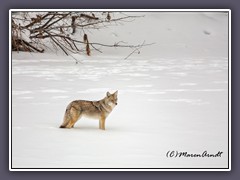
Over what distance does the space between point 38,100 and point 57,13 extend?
2.49 feet

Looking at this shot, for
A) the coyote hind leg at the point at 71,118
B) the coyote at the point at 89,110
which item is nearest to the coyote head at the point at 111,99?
the coyote at the point at 89,110

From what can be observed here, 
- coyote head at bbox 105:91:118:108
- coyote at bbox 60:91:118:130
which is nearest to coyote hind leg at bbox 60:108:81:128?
coyote at bbox 60:91:118:130

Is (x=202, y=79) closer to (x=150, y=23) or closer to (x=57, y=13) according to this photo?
(x=150, y=23)

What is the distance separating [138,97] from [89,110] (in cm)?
44

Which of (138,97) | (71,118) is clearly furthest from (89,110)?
(138,97)

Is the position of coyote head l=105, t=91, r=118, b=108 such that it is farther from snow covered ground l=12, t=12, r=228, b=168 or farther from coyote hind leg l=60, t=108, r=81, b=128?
coyote hind leg l=60, t=108, r=81, b=128

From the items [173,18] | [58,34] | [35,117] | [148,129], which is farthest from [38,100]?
[173,18]

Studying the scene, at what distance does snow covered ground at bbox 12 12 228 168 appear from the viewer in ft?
18.4

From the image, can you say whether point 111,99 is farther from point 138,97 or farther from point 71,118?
point 71,118

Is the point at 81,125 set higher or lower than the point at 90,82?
lower

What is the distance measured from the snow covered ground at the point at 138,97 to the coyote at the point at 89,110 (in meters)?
0.05

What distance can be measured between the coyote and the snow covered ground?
0.16 feet

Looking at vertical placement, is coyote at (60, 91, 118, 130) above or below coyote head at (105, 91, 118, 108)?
below

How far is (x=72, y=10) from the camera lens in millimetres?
5715
